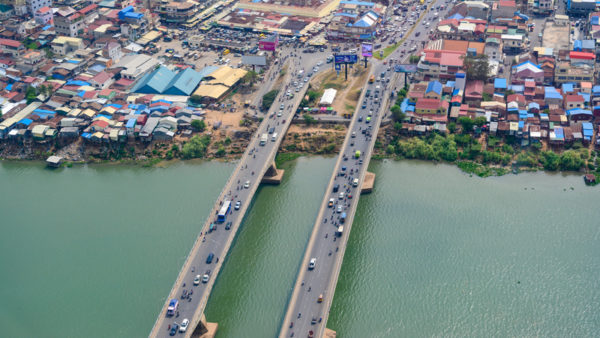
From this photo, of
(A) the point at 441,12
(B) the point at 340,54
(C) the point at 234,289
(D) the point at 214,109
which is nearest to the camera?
(C) the point at 234,289

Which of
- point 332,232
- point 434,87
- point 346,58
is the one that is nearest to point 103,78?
point 346,58

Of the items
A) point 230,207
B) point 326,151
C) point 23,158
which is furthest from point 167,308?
point 23,158

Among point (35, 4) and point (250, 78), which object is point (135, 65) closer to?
point (250, 78)

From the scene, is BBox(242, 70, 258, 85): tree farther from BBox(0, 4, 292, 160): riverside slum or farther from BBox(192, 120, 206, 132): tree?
BBox(192, 120, 206, 132): tree

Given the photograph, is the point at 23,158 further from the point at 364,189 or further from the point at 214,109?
the point at 364,189

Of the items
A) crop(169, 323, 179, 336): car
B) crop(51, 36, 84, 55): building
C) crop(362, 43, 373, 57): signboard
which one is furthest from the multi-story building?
crop(169, 323, 179, 336): car

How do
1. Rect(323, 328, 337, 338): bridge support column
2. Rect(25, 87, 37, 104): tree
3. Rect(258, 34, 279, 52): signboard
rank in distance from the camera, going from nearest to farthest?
Rect(323, 328, 337, 338): bridge support column < Rect(25, 87, 37, 104): tree < Rect(258, 34, 279, 52): signboard

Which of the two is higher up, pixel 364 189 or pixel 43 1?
pixel 43 1

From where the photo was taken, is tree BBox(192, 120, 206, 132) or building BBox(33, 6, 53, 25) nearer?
tree BBox(192, 120, 206, 132)

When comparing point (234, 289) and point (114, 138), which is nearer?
point (234, 289)
